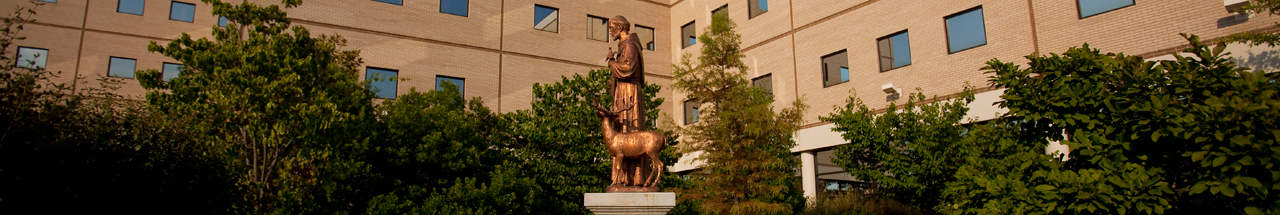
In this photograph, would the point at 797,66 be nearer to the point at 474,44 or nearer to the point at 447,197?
the point at 474,44

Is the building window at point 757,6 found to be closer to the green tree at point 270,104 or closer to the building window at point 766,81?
the building window at point 766,81

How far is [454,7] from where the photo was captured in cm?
2588

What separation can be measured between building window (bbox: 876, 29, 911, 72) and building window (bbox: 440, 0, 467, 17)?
13745 mm

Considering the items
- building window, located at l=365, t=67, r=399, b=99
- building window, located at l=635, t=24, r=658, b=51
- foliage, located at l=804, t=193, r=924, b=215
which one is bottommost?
foliage, located at l=804, t=193, r=924, b=215

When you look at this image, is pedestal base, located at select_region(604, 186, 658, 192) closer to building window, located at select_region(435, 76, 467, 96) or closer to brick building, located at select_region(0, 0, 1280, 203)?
brick building, located at select_region(0, 0, 1280, 203)

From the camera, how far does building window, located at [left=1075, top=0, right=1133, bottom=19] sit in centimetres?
1772

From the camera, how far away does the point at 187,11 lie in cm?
2250

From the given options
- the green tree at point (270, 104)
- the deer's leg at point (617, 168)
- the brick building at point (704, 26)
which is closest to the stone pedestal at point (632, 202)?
the deer's leg at point (617, 168)

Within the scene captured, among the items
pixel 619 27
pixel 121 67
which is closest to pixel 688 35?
pixel 121 67

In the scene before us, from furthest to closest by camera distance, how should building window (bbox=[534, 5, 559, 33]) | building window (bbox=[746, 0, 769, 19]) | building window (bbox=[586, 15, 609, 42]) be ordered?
1. building window (bbox=[586, 15, 609, 42])
2. building window (bbox=[534, 5, 559, 33])
3. building window (bbox=[746, 0, 769, 19])

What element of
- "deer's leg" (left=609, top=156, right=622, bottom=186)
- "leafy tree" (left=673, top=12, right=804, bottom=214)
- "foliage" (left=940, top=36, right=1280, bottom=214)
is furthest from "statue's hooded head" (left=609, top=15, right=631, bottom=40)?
"leafy tree" (left=673, top=12, right=804, bottom=214)

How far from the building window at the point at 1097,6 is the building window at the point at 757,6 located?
10.3m

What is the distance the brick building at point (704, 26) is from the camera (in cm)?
1809

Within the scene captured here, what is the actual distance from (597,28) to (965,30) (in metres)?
13.2
